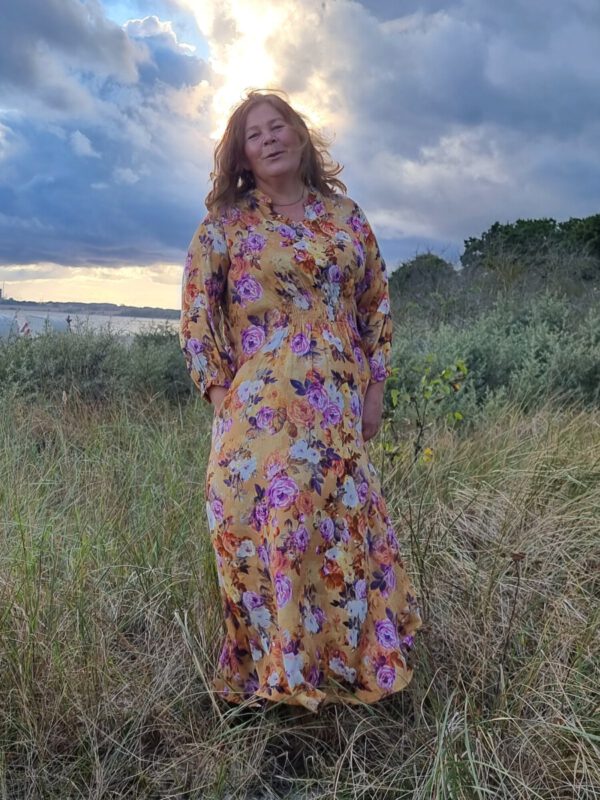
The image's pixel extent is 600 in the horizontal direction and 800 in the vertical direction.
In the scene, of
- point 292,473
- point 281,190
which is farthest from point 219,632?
point 281,190

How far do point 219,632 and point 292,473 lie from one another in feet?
2.78

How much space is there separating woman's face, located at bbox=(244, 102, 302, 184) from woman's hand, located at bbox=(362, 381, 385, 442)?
0.85 metres

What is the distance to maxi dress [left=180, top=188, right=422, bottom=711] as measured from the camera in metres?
2.29

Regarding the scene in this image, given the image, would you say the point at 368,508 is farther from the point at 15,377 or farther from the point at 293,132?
the point at 15,377

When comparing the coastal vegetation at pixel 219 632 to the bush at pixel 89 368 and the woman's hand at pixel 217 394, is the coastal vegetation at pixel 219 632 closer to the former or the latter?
the woman's hand at pixel 217 394

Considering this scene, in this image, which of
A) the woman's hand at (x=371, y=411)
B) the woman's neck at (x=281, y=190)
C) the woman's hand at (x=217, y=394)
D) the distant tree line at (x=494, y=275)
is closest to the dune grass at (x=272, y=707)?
the woman's hand at (x=371, y=411)

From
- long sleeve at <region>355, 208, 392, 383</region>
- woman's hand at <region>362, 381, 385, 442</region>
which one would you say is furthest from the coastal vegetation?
long sleeve at <region>355, 208, 392, 383</region>

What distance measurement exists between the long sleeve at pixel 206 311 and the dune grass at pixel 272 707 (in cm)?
91

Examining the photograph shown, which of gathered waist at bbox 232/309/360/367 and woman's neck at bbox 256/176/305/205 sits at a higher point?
woman's neck at bbox 256/176/305/205

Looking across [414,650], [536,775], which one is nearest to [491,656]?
[414,650]

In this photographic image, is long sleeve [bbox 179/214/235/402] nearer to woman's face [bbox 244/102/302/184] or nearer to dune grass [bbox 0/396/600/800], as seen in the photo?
woman's face [bbox 244/102/302/184]

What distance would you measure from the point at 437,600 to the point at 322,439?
1055 mm

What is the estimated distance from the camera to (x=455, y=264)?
1427 cm

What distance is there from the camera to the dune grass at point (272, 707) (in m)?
2.14
